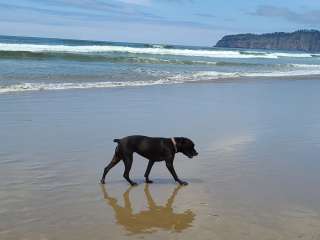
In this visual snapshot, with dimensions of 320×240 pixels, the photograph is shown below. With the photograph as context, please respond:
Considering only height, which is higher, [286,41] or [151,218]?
[151,218]

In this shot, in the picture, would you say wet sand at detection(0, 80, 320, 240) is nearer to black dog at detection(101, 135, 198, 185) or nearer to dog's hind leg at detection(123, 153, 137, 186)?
dog's hind leg at detection(123, 153, 137, 186)

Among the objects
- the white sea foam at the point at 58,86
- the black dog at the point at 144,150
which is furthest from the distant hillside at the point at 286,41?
the black dog at the point at 144,150

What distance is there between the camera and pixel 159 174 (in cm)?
713

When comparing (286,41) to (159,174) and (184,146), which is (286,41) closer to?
(159,174)

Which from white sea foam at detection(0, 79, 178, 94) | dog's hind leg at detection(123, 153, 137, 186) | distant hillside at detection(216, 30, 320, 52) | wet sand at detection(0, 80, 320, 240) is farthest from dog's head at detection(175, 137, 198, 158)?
distant hillside at detection(216, 30, 320, 52)

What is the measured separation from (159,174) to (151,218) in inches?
74.3

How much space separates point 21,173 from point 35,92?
868 centimetres

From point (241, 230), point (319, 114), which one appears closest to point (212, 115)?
point (319, 114)

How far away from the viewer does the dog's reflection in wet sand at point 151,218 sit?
4961 mm

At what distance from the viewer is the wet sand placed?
16.3 ft

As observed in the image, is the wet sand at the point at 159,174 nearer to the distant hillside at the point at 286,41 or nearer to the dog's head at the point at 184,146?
the dog's head at the point at 184,146

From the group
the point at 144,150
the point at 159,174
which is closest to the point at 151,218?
the point at 144,150

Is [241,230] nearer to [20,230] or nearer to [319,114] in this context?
[20,230]

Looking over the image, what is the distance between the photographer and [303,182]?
6.55 meters
